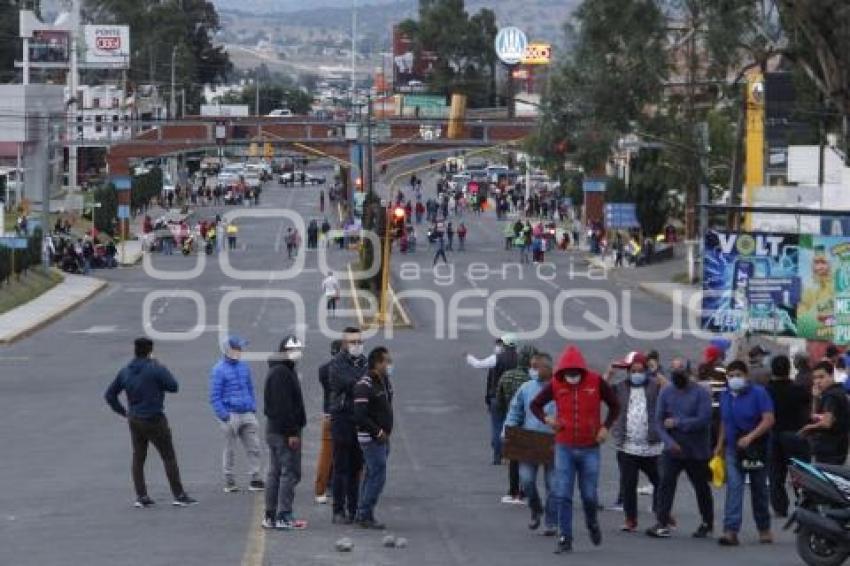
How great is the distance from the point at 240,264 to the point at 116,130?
226ft

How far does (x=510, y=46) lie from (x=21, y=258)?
10124 centimetres

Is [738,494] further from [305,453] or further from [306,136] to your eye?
[306,136]

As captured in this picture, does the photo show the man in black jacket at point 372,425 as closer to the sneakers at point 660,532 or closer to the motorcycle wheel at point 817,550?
A: the sneakers at point 660,532

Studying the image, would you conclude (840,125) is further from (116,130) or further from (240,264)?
(116,130)

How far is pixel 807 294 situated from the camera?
2994cm

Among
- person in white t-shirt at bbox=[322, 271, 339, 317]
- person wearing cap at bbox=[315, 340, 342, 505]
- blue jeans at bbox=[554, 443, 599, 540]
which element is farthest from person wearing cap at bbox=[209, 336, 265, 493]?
person in white t-shirt at bbox=[322, 271, 339, 317]

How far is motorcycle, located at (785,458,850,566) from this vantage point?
50.3ft

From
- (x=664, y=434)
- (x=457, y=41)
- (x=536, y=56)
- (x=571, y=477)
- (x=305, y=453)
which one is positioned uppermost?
(x=457, y=41)

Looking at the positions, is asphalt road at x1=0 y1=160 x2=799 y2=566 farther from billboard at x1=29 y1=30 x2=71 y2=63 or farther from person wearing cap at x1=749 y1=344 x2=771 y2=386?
billboard at x1=29 y1=30 x2=71 y2=63

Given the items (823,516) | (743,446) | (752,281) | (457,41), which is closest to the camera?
(823,516)

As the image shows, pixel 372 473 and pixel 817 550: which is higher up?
pixel 372 473

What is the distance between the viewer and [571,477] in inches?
640

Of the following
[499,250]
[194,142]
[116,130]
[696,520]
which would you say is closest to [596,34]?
[499,250]

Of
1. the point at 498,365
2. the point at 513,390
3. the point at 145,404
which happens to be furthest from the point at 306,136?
the point at 145,404
